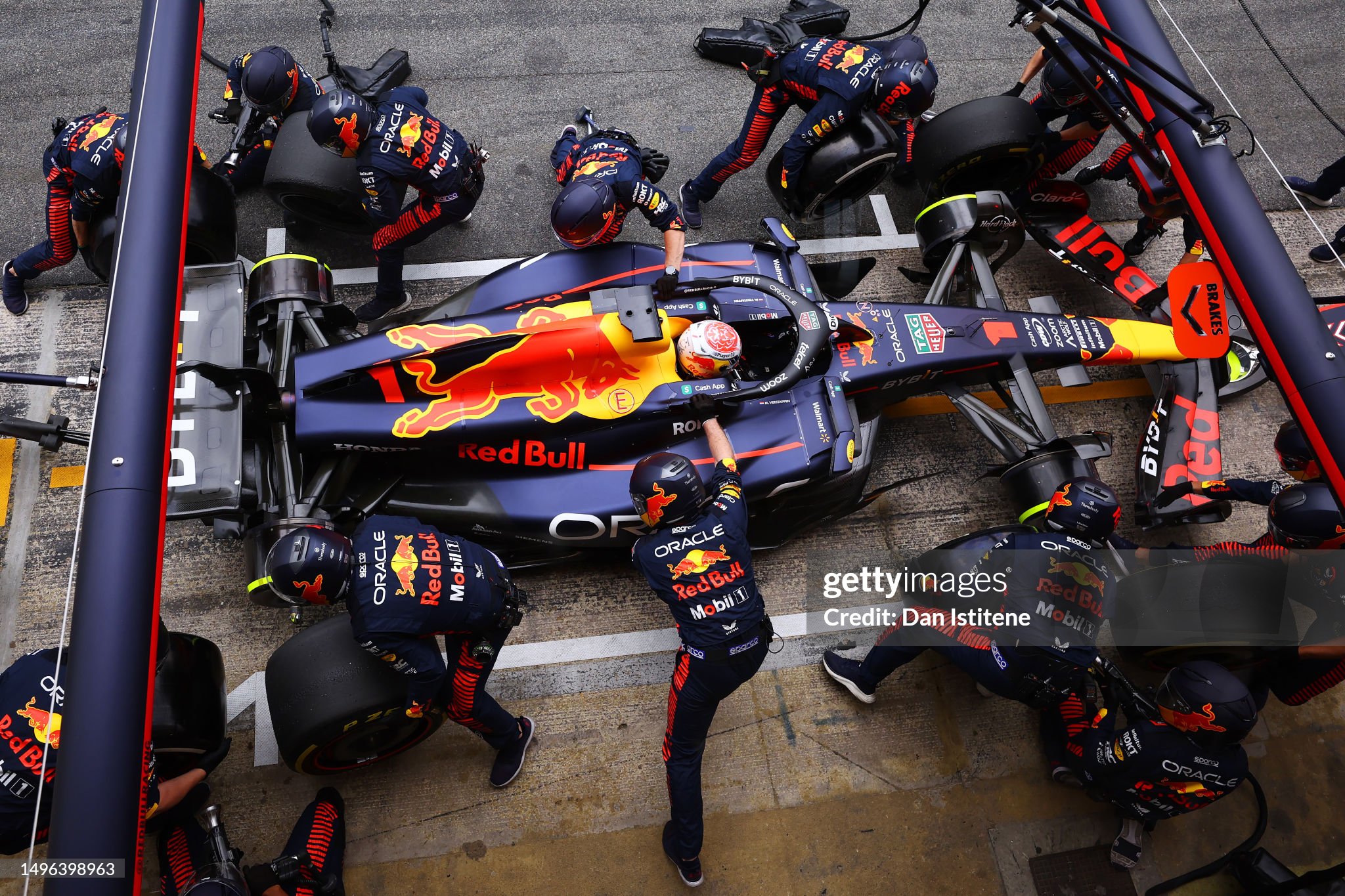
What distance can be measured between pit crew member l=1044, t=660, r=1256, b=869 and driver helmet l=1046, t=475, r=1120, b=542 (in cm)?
72

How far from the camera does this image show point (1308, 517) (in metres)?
4.41

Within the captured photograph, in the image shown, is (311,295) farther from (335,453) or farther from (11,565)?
(11,565)

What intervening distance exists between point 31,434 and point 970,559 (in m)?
5.04

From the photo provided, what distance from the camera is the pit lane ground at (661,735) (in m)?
4.46

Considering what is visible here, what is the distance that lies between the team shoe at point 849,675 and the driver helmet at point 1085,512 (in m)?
1.30

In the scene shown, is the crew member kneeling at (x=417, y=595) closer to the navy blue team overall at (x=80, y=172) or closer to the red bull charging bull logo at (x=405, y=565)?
the red bull charging bull logo at (x=405, y=565)

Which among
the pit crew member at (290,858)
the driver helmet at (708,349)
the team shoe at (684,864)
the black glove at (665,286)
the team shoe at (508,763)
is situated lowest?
the team shoe at (684,864)

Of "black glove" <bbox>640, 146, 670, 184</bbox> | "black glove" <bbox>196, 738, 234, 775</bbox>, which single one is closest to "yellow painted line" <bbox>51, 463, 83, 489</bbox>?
"black glove" <bbox>196, 738, 234, 775</bbox>

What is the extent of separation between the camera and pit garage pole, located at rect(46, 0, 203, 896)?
7.34 ft

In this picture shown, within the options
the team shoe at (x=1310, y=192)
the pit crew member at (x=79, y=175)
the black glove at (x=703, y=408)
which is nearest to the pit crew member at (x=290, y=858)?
the black glove at (x=703, y=408)

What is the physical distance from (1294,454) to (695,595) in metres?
3.42

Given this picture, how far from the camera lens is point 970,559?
464 centimetres

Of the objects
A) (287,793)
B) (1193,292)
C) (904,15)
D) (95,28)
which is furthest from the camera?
(904,15)

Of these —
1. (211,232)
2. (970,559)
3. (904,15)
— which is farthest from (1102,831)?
(904,15)
